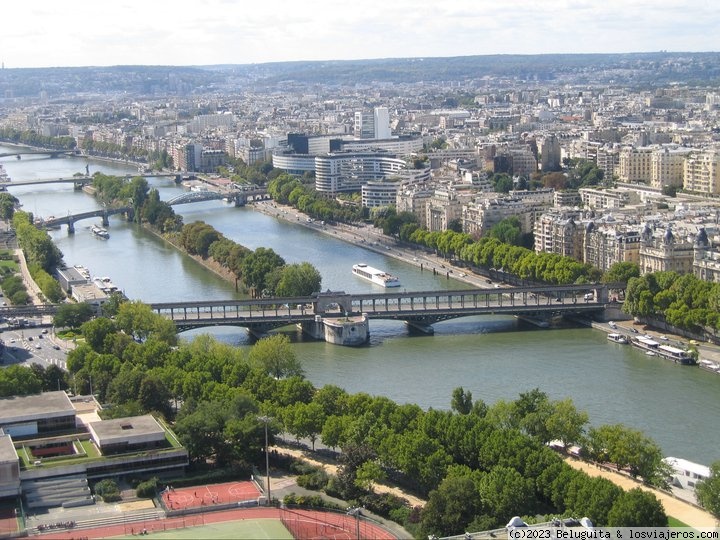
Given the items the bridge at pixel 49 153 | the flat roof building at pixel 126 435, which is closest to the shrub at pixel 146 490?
the flat roof building at pixel 126 435

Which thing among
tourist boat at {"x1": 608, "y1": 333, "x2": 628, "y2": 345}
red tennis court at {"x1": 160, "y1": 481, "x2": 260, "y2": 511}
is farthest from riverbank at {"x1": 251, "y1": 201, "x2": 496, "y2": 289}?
red tennis court at {"x1": 160, "y1": 481, "x2": 260, "y2": 511}

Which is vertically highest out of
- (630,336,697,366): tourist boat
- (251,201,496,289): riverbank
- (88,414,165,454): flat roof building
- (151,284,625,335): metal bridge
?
(88,414,165,454): flat roof building

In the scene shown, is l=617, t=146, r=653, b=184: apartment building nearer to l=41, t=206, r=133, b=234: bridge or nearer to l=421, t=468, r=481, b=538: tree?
l=41, t=206, r=133, b=234: bridge

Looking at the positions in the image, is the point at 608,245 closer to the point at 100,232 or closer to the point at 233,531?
the point at 233,531

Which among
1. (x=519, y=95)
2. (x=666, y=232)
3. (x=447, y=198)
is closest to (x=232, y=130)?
(x=519, y=95)

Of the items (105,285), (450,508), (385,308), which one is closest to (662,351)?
(385,308)

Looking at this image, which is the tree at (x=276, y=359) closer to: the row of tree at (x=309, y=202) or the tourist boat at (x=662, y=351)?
the tourist boat at (x=662, y=351)

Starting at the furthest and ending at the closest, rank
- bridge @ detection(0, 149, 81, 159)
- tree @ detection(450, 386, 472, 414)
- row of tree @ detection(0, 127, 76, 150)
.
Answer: row of tree @ detection(0, 127, 76, 150) < bridge @ detection(0, 149, 81, 159) < tree @ detection(450, 386, 472, 414)
